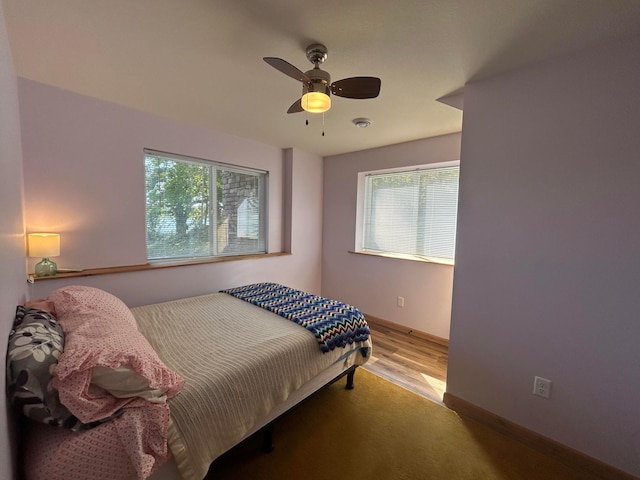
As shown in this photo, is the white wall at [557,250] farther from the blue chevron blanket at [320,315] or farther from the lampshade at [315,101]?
the lampshade at [315,101]

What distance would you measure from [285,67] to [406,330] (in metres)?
3.12

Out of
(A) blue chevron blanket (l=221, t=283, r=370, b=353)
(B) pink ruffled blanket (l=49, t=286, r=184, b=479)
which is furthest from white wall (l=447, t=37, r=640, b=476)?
(B) pink ruffled blanket (l=49, t=286, r=184, b=479)

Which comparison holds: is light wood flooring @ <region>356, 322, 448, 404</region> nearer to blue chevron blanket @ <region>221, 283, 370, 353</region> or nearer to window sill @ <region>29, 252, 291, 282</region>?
blue chevron blanket @ <region>221, 283, 370, 353</region>

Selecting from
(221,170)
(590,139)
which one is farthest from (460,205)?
(221,170)

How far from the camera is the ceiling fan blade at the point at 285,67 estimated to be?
50.7 inches

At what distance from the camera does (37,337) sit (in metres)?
1.11

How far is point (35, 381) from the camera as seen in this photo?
95cm

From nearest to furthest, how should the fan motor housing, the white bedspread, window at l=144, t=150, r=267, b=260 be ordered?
the white bedspread → the fan motor housing → window at l=144, t=150, r=267, b=260

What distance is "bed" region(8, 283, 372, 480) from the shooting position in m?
0.98

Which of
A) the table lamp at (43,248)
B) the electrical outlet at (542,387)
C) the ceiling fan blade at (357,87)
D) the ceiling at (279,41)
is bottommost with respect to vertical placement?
the electrical outlet at (542,387)

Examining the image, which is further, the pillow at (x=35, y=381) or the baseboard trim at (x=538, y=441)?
the baseboard trim at (x=538, y=441)

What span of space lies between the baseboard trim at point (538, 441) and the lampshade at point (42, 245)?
3116mm

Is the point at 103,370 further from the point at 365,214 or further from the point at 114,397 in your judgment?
the point at 365,214

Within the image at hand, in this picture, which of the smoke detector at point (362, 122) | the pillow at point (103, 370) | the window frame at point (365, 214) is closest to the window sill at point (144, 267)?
the pillow at point (103, 370)
